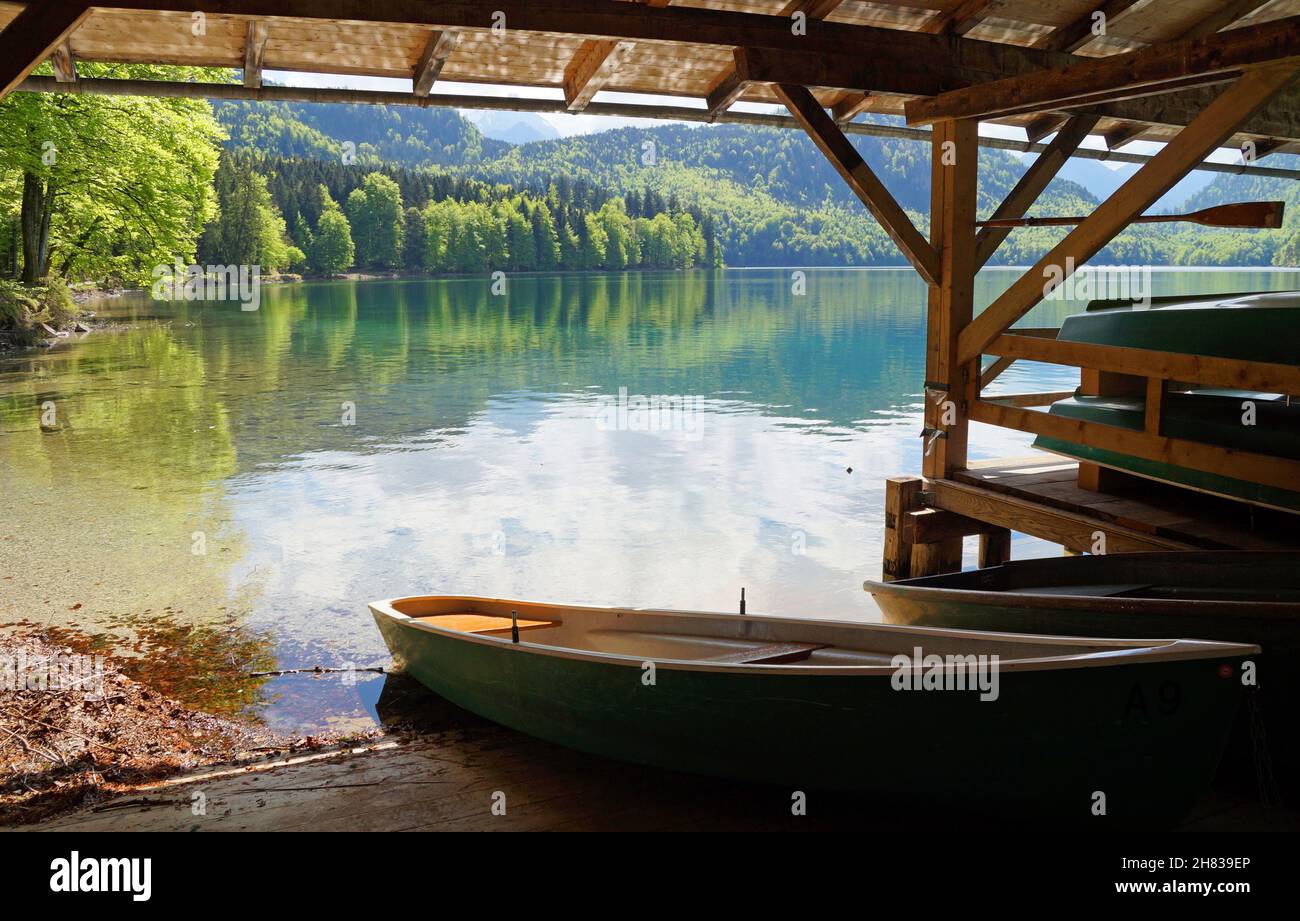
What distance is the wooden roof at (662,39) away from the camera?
702 centimetres

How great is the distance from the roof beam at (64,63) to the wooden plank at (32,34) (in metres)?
2.00

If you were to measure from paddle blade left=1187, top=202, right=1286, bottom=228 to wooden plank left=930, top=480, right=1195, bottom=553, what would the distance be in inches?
74.5

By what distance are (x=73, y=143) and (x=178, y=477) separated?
17.2m

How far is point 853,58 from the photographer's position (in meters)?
7.78

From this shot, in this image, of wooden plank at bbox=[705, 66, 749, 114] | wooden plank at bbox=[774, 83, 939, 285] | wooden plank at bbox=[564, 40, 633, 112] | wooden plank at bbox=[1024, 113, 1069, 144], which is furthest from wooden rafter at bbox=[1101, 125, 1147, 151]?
wooden plank at bbox=[564, 40, 633, 112]

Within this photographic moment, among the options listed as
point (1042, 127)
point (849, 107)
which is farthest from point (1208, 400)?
point (1042, 127)

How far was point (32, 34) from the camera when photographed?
5.86 m

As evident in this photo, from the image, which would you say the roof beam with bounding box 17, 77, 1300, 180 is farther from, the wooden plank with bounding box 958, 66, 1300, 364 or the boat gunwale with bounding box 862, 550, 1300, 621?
the boat gunwale with bounding box 862, 550, 1300, 621

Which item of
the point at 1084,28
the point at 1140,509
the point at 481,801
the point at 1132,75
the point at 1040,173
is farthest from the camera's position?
the point at 1040,173

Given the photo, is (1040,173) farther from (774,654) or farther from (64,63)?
(64,63)

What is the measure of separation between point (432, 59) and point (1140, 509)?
5.71m

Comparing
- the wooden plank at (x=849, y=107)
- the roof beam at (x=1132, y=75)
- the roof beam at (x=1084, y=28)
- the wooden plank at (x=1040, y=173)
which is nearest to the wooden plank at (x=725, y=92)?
the wooden plank at (x=849, y=107)

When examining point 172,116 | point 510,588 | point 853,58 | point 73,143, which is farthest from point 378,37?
point 172,116
